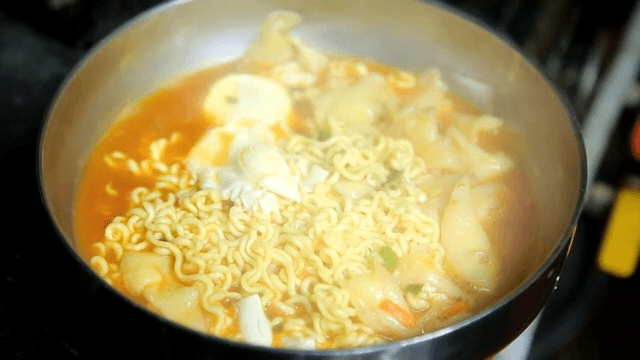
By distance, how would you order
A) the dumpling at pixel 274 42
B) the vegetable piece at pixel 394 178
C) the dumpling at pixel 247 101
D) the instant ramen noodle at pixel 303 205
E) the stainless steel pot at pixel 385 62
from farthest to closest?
the dumpling at pixel 274 42 → the dumpling at pixel 247 101 → the vegetable piece at pixel 394 178 → the instant ramen noodle at pixel 303 205 → the stainless steel pot at pixel 385 62

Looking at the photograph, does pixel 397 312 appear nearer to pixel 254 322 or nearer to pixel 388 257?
pixel 388 257

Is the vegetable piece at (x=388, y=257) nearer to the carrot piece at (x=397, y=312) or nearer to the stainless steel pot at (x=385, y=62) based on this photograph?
the carrot piece at (x=397, y=312)

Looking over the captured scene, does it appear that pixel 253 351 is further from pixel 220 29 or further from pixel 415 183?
pixel 220 29

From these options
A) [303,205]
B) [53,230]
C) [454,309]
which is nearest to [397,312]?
[454,309]

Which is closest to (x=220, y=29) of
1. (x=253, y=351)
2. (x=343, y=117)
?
(x=343, y=117)

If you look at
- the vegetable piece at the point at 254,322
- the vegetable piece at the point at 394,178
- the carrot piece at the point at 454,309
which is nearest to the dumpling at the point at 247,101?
the vegetable piece at the point at 394,178

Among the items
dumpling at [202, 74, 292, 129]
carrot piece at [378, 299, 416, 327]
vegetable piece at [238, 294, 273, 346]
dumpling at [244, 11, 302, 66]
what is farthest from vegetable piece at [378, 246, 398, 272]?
dumpling at [244, 11, 302, 66]
